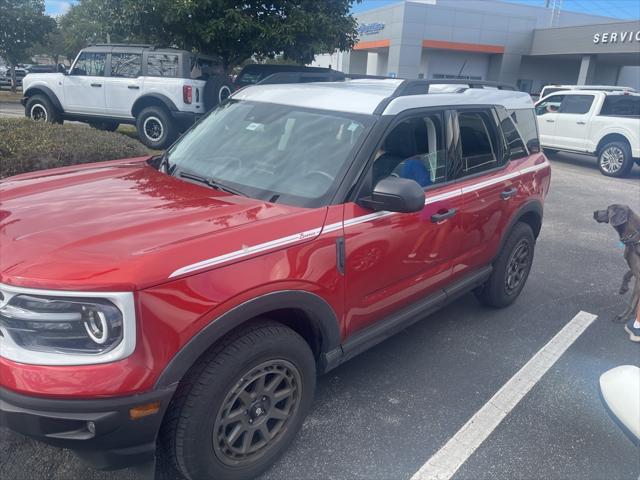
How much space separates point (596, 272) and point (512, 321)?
6.31 ft

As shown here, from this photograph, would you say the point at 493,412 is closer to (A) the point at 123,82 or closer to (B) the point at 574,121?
(A) the point at 123,82

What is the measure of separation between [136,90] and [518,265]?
8.90 metres

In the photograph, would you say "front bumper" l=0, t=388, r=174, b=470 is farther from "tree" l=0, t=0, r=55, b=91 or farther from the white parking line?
"tree" l=0, t=0, r=55, b=91

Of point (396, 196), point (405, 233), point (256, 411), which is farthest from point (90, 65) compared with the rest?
point (256, 411)

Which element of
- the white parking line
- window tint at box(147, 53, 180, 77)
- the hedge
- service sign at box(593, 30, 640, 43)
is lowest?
the white parking line

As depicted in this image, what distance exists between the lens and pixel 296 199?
2.68 meters

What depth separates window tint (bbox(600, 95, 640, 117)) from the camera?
40.4 feet

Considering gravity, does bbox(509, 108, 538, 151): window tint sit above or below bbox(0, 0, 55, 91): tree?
below

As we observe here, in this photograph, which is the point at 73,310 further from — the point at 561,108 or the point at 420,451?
the point at 561,108

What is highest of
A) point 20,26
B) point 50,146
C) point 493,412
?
point 20,26

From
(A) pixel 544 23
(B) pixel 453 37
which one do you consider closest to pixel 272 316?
(B) pixel 453 37

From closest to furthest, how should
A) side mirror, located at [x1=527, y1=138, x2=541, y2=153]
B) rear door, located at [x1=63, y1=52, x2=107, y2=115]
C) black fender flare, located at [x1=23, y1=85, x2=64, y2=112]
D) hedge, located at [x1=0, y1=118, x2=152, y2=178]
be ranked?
Result: side mirror, located at [x1=527, y1=138, x2=541, y2=153] < hedge, located at [x1=0, y1=118, x2=152, y2=178] < rear door, located at [x1=63, y1=52, x2=107, y2=115] < black fender flare, located at [x1=23, y1=85, x2=64, y2=112]

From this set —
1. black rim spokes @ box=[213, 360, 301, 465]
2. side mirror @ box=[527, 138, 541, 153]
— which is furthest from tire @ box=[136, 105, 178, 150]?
black rim spokes @ box=[213, 360, 301, 465]

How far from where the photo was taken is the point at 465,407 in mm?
3191
